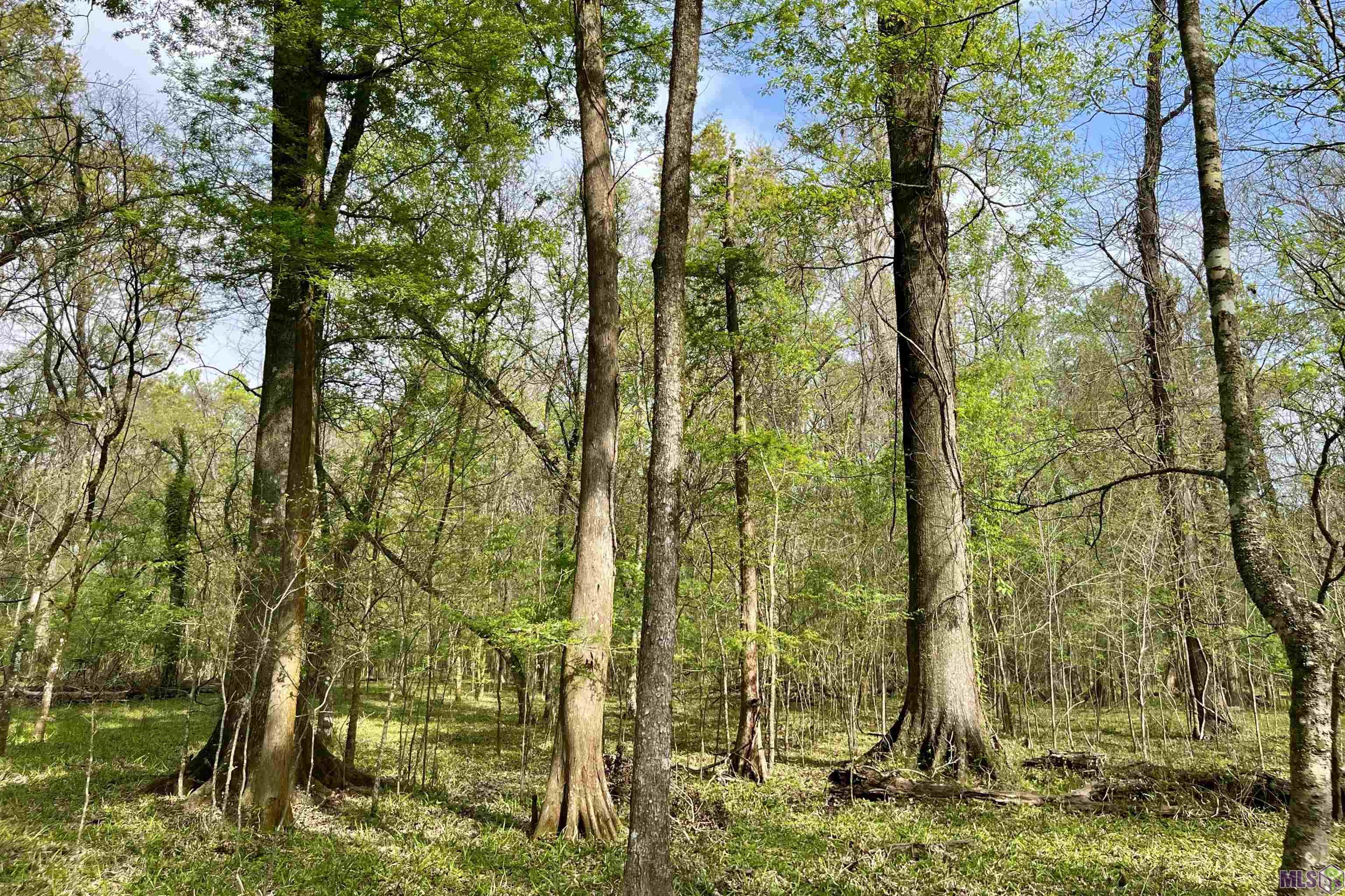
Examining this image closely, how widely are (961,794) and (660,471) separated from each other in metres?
4.65

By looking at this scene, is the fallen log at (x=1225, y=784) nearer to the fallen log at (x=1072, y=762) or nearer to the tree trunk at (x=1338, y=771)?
the tree trunk at (x=1338, y=771)

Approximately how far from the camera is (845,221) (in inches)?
373

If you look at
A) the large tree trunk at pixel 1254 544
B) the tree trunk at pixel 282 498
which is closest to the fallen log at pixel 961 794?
the large tree trunk at pixel 1254 544

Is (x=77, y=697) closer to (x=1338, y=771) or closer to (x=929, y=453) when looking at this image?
(x=929, y=453)

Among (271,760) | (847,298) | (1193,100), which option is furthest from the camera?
(847,298)

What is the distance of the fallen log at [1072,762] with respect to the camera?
7750 millimetres

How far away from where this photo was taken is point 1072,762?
7906 mm

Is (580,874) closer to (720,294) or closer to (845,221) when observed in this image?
(720,294)

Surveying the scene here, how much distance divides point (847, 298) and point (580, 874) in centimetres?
1376

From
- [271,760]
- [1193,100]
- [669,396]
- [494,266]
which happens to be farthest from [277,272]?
[1193,100]

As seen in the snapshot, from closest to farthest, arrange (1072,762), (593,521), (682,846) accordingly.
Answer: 1. (682,846)
2. (593,521)
3. (1072,762)

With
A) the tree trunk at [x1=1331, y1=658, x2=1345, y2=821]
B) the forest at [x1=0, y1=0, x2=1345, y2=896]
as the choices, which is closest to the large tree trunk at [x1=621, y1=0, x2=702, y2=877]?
the forest at [x1=0, y1=0, x2=1345, y2=896]

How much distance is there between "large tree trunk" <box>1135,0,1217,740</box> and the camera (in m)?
5.82

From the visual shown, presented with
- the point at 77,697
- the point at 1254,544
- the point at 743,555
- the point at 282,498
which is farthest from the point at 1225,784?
the point at 77,697
